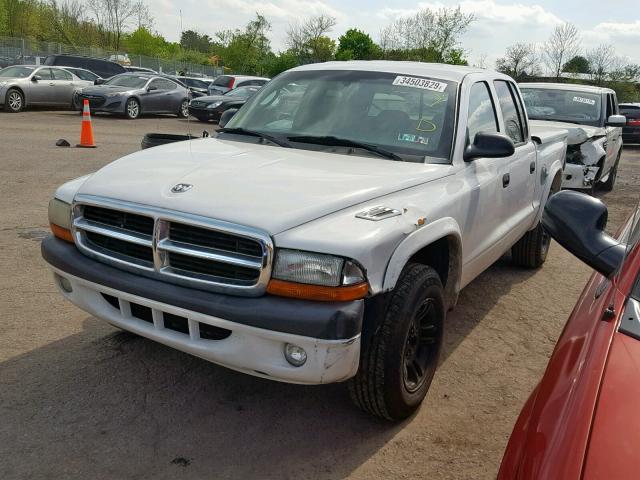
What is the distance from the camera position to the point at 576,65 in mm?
38375

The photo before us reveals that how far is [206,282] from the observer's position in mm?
2711

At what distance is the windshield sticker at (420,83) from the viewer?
157 inches

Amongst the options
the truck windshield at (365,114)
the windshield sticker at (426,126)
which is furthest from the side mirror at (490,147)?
the windshield sticker at (426,126)

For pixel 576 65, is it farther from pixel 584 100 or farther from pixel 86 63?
pixel 584 100

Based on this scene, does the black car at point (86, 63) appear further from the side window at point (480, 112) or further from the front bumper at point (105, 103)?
the side window at point (480, 112)

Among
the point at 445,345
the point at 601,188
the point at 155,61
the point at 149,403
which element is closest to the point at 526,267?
the point at 445,345

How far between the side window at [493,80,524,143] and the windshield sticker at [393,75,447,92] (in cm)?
86

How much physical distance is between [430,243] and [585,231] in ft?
3.71

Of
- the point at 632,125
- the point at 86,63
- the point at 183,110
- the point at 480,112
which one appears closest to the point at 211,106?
the point at 183,110

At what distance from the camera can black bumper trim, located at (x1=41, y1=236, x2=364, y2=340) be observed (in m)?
2.47

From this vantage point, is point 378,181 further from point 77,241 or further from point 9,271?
point 9,271

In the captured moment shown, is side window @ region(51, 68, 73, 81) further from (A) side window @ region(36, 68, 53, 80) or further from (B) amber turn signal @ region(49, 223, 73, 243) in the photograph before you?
(B) amber turn signal @ region(49, 223, 73, 243)

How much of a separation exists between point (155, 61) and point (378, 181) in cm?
4689

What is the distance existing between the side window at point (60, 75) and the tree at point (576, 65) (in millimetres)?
29707
